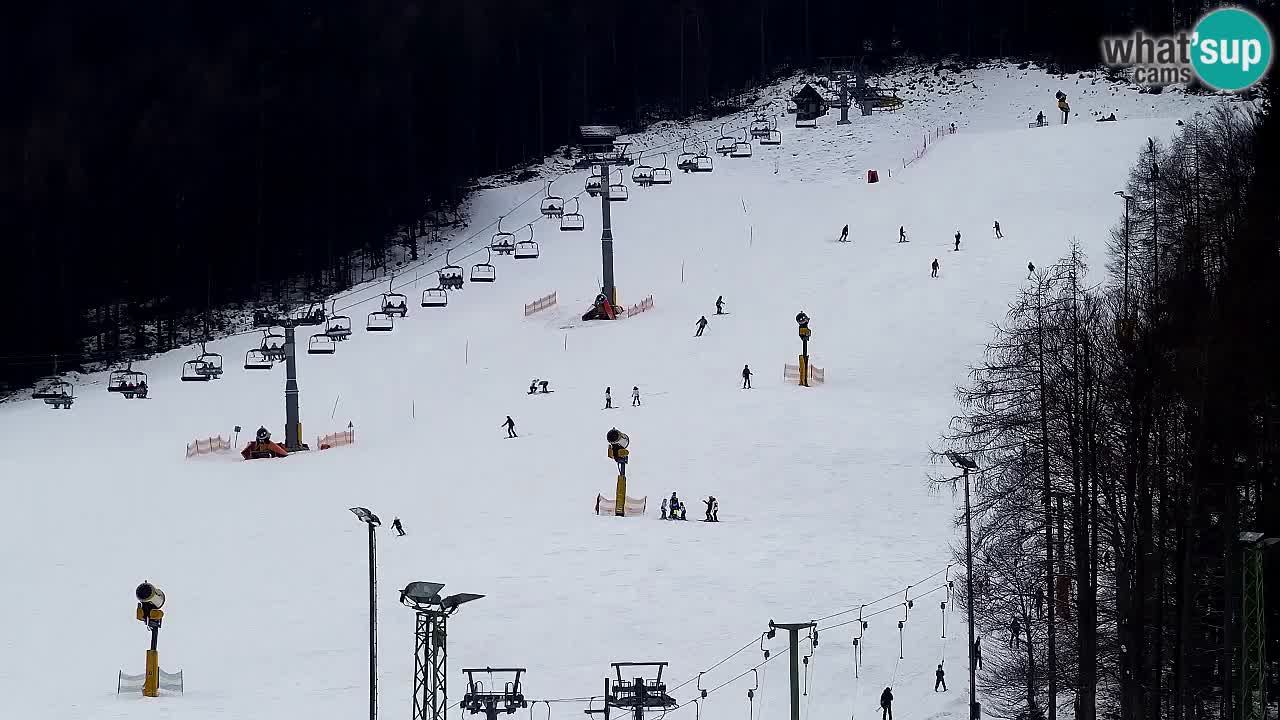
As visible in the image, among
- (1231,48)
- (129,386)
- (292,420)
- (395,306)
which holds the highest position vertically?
(1231,48)

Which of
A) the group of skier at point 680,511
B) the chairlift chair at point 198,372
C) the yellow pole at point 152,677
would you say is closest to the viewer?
the yellow pole at point 152,677

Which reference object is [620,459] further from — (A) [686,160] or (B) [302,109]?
(B) [302,109]

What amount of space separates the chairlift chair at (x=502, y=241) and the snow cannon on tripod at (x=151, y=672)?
3118 cm

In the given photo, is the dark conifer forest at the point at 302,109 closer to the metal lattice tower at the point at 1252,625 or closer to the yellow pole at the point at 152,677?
the yellow pole at the point at 152,677

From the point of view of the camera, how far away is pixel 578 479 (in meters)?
53.0

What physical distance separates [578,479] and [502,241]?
2756cm

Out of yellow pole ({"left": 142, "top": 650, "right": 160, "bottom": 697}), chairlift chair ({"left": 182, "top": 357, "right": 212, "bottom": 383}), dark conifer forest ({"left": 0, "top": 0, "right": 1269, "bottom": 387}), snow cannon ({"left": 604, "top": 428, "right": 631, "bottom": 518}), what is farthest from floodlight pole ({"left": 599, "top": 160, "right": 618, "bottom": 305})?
yellow pole ({"left": 142, "top": 650, "right": 160, "bottom": 697})

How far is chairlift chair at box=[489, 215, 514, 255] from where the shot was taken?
71988mm

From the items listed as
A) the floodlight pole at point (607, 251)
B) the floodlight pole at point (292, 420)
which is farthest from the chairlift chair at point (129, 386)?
the floodlight pole at point (607, 251)

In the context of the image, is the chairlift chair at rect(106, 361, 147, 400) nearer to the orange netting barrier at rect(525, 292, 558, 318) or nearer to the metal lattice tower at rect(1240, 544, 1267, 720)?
the orange netting barrier at rect(525, 292, 558, 318)

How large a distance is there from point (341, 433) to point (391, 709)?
85.5 ft

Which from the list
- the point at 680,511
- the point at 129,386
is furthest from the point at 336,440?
the point at 680,511

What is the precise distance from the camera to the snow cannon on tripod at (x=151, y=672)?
121 feet

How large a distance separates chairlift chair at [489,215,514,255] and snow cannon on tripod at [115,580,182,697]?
31177mm
